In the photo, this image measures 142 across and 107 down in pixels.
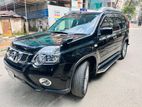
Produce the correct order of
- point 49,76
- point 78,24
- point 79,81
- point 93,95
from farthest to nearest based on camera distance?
point 78,24 < point 93,95 < point 79,81 < point 49,76

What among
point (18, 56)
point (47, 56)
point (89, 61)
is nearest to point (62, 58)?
point (47, 56)

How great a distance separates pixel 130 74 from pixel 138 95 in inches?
53.9

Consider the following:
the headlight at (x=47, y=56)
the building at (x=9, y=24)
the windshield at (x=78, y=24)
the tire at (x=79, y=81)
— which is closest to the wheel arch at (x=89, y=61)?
the tire at (x=79, y=81)

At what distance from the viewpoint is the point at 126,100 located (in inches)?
139

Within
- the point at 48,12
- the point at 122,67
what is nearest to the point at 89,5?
the point at 48,12

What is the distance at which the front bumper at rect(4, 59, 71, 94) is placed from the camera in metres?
2.82

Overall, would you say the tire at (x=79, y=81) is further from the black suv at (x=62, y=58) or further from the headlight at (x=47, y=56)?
the headlight at (x=47, y=56)

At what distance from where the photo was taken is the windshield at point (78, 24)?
3866 mm

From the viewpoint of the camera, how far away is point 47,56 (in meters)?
2.85

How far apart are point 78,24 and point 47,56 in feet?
5.23

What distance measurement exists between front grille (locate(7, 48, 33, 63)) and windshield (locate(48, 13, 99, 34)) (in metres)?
1.30

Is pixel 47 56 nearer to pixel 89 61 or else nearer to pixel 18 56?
pixel 18 56

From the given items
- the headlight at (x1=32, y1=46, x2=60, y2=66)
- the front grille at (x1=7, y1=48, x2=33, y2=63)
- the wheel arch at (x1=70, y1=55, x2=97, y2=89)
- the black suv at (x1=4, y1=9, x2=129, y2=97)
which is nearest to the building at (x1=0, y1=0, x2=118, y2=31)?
the black suv at (x1=4, y1=9, x2=129, y2=97)

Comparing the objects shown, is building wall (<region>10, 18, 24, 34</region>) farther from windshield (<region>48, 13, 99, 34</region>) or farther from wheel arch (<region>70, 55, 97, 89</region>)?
wheel arch (<region>70, 55, 97, 89</region>)
